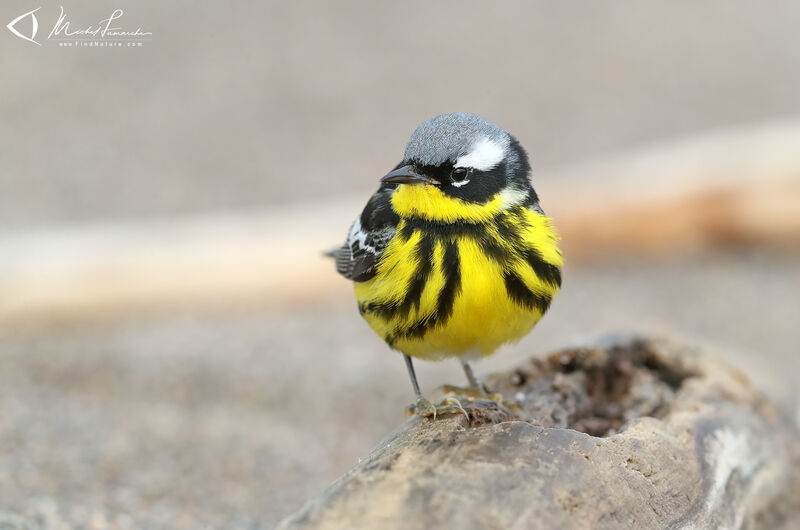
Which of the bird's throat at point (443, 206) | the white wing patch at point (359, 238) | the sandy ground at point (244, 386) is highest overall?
the bird's throat at point (443, 206)

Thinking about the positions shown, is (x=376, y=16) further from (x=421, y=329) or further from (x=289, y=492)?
(x=421, y=329)

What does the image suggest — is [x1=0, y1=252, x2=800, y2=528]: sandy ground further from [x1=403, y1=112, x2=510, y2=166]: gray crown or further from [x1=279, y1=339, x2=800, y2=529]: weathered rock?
[x1=403, y1=112, x2=510, y2=166]: gray crown

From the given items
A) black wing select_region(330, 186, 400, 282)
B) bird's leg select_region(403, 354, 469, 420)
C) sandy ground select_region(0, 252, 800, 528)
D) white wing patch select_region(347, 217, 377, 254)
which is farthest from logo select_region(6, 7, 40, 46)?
bird's leg select_region(403, 354, 469, 420)

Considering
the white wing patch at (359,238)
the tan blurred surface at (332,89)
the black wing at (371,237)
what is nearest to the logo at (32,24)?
the tan blurred surface at (332,89)

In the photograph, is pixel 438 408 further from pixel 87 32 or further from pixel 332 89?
pixel 87 32

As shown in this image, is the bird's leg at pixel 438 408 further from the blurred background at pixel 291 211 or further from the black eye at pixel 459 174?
the blurred background at pixel 291 211

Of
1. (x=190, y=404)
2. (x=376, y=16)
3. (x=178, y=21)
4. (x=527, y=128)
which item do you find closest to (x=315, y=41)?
(x=376, y=16)
